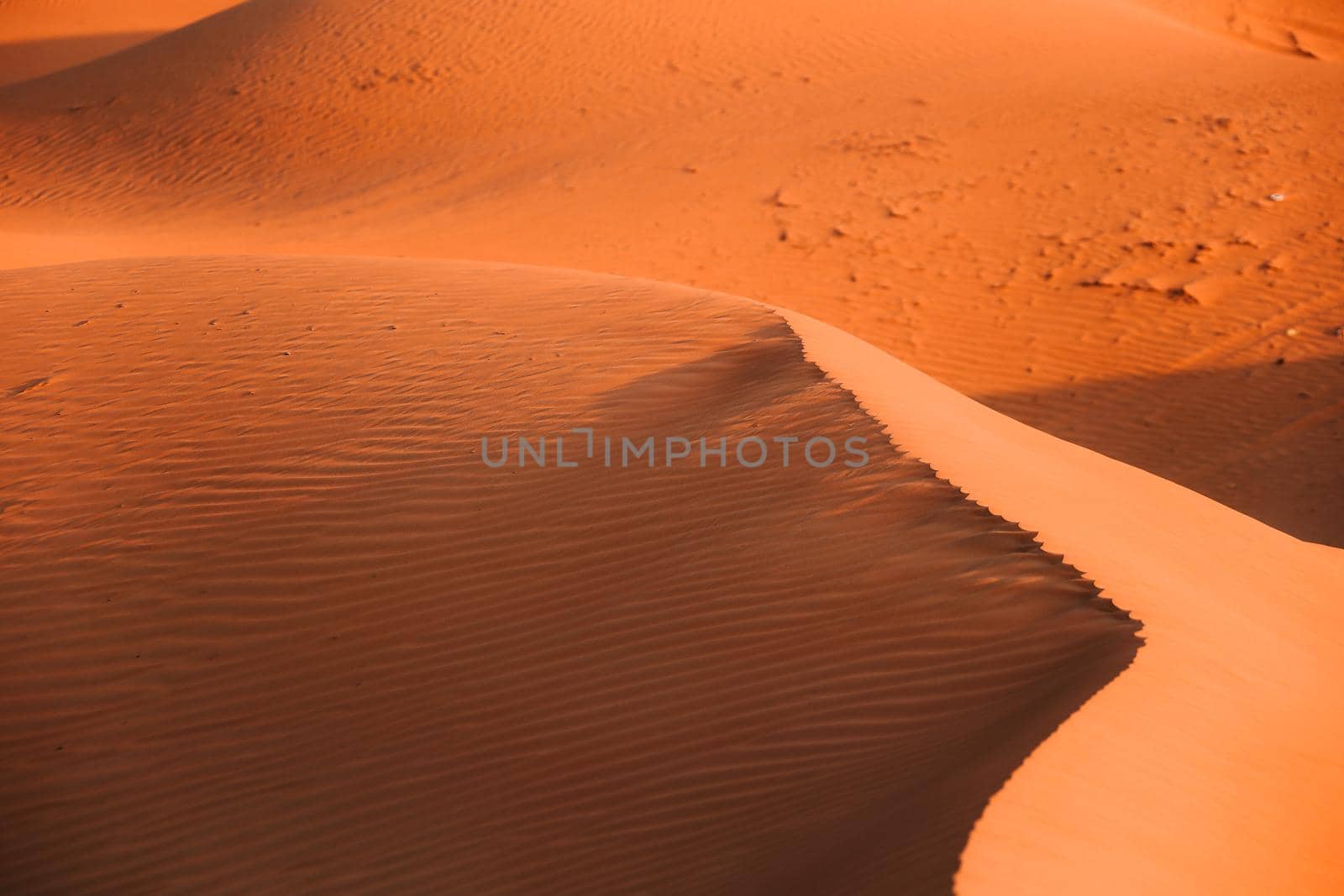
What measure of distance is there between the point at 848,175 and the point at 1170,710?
472 inches

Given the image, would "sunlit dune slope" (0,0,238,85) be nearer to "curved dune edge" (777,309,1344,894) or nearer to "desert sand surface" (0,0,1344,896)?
"desert sand surface" (0,0,1344,896)

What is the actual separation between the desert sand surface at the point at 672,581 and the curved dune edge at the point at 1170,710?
2 centimetres

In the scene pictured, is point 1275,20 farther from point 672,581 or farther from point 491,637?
point 491,637

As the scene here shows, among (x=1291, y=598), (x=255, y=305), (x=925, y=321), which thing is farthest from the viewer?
(x=925, y=321)

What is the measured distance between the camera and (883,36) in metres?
18.9

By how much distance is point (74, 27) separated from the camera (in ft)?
91.7

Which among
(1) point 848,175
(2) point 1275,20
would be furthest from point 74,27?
(2) point 1275,20

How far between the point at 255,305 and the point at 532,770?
4608 mm

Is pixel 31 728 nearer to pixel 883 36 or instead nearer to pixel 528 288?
pixel 528 288

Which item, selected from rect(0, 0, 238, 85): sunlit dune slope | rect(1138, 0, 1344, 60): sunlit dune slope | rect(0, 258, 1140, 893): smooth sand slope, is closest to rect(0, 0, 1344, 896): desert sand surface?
rect(0, 258, 1140, 893): smooth sand slope

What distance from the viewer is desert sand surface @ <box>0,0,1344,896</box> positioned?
376cm

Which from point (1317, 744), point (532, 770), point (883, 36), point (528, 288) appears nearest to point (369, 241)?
point (528, 288)

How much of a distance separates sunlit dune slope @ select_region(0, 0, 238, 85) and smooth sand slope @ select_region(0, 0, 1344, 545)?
3725 millimetres

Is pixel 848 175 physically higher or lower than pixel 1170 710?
higher
